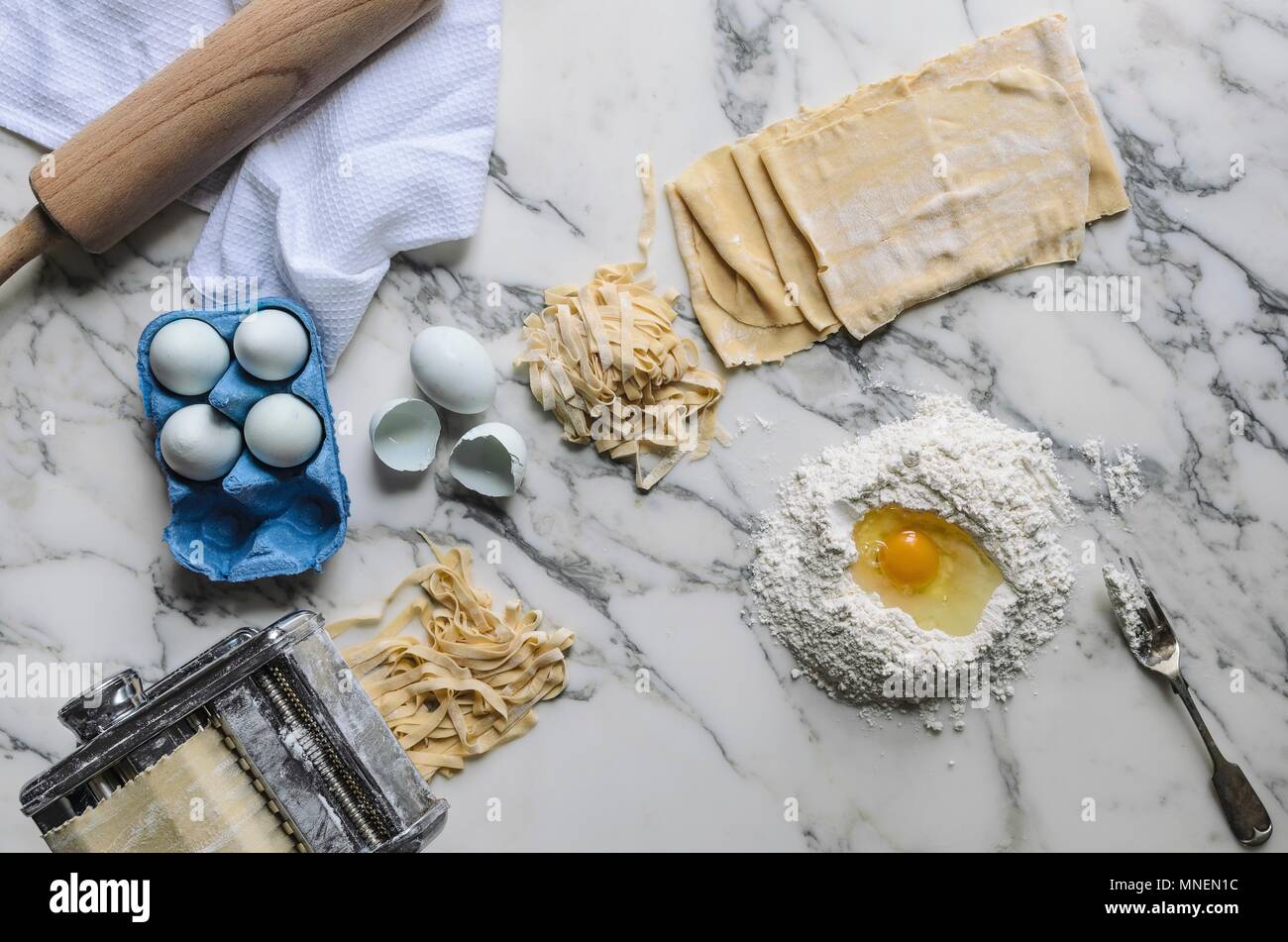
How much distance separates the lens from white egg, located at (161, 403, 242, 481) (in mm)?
1554

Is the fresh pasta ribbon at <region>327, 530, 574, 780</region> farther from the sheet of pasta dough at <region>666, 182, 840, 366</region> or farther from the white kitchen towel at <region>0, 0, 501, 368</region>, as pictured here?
the sheet of pasta dough at <region>666, 182, 840, 366</region>

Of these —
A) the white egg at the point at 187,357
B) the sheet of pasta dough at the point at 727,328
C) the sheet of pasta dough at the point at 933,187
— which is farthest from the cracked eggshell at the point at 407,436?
the sheet of pasta dough at the point at 933,187

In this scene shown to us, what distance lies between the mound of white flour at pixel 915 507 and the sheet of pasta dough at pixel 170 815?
0.90 m

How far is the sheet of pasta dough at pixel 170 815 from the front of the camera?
1.39 m

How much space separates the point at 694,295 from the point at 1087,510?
793 mm

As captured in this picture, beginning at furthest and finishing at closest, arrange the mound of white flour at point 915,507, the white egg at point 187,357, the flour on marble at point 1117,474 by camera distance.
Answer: the flour on marble at point 1117,474
the mound of white flour at point 915,507
the white egg at point 187,357

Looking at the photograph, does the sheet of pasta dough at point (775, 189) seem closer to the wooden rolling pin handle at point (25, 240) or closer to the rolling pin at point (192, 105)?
the rolling pin at point (192, 105)

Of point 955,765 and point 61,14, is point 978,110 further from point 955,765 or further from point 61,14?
point 61,14

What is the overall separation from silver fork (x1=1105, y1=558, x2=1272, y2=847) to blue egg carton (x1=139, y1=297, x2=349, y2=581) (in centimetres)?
136

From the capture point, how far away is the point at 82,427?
1750 millimetres

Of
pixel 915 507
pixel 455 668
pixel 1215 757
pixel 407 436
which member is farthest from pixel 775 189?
pixel 1215 757

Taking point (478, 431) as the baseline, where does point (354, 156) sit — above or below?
above
